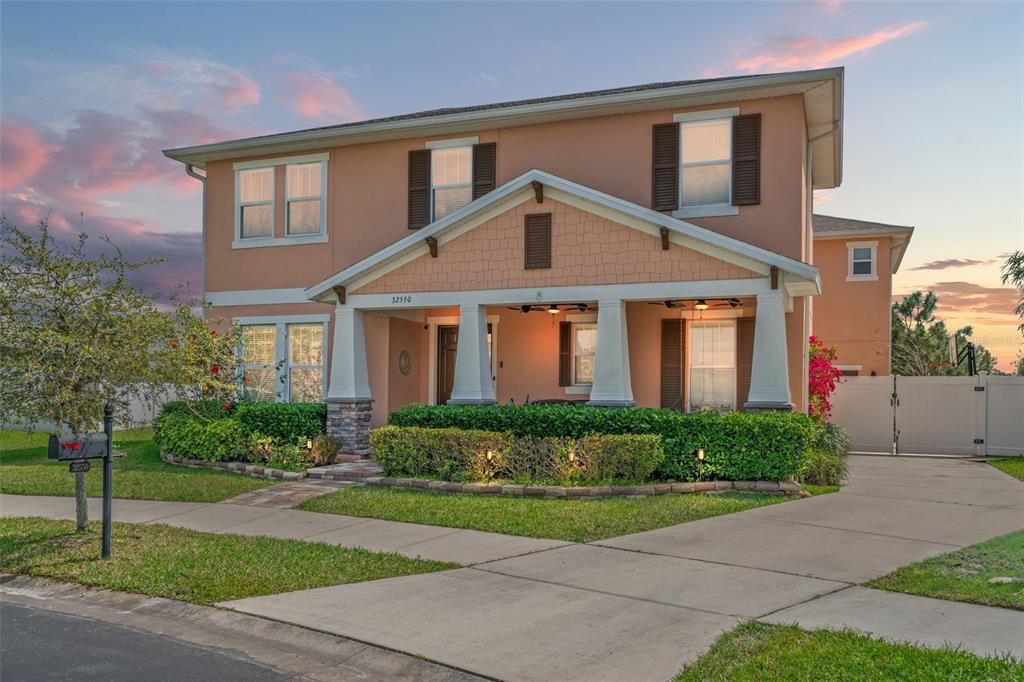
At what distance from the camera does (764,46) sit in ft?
52.6

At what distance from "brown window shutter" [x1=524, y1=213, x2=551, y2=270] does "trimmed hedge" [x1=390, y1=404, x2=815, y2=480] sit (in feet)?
8.88

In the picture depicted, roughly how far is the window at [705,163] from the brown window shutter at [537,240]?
2753 mm

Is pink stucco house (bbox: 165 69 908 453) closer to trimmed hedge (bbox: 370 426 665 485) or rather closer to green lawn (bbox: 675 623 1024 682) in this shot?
trimmed hedge (bbox: 370 426 665 485)

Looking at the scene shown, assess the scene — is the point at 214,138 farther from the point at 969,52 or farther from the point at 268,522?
the point at 969,52

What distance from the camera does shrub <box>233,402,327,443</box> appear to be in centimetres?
1498

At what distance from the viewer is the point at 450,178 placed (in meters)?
16.8

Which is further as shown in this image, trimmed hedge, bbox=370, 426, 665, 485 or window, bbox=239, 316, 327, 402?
window, bbox=239, 316, 327, 402

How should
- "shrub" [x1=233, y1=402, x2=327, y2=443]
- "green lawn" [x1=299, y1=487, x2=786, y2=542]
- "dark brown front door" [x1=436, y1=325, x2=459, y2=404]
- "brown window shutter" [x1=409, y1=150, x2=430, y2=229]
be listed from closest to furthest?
"green lawn" [x1=299, y1=487, x2=786, y2=542], "shrub" [x1=233, y1=402, x2=327, y2=443], "brown window shutter" [x1=409, y1=150, x2=430, y2=229], "dark brown front door" [x1=436, y1=325, x2=459, y2=404]

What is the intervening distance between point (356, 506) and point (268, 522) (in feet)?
4.09

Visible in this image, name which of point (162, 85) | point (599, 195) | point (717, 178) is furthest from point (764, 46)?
point (162, 85)

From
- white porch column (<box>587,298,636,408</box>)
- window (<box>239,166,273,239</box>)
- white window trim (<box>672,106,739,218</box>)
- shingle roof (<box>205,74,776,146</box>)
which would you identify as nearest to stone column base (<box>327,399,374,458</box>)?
white porch column (<box>587,298,636,408</box>)

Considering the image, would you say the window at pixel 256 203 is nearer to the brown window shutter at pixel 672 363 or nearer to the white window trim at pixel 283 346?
the white window trim at pixel 283 346

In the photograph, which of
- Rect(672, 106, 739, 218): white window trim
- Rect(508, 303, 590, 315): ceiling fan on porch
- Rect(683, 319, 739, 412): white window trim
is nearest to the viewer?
Rect(672, 106, 739, 218): white window trim

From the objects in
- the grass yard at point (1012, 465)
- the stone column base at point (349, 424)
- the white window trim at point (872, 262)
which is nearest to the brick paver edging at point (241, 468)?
the stone column base at point (349, 424)
